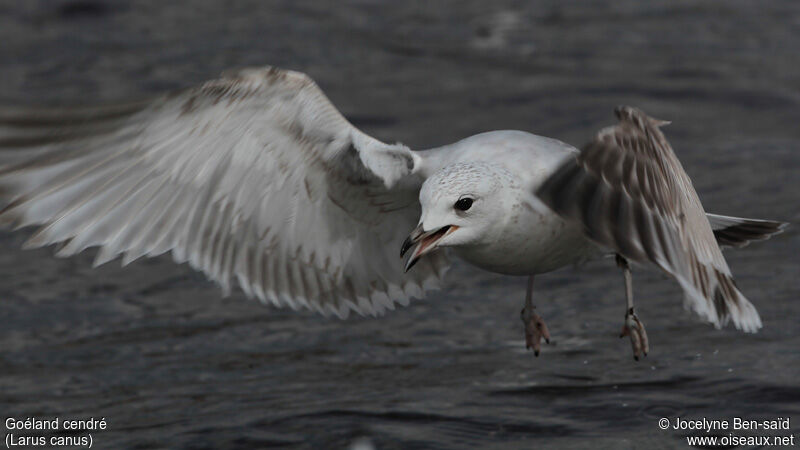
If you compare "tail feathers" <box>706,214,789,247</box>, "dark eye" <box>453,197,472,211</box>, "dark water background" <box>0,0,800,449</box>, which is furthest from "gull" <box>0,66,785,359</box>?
"tail feathers" <box>706,214,789,247</box>

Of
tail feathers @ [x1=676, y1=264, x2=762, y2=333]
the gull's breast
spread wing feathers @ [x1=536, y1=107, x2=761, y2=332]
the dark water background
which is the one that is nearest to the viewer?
spread wing feathers @ [x1=536, y1=107, x2=761, y2=332]

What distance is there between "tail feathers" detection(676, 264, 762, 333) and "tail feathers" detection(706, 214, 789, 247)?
976 millimetres

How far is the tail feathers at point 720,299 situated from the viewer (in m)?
4.68

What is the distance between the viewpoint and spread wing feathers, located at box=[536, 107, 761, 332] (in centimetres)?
421

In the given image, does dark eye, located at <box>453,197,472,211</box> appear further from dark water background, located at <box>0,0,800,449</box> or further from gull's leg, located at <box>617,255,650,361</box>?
dark water background, located at <box>0,0,800,449</box>

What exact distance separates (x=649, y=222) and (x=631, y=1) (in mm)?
7170

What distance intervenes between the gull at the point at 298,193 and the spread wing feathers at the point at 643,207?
1 cm

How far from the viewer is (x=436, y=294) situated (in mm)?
7383

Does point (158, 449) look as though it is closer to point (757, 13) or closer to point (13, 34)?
point (13, 34)

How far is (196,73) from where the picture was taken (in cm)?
1021

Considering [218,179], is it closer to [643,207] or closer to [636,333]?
[636,333]

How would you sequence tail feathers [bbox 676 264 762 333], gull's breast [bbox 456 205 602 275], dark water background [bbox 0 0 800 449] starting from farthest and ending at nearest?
dark water background [bbox 0 0 800 449], gull's breast [bbox 456 205 602 275], tail feathers [bbox 676 264 762 333]

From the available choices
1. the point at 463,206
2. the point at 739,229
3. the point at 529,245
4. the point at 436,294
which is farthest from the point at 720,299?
the point at 436,294

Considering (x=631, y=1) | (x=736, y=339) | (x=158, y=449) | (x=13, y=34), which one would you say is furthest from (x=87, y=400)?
(x=631, y=1)
